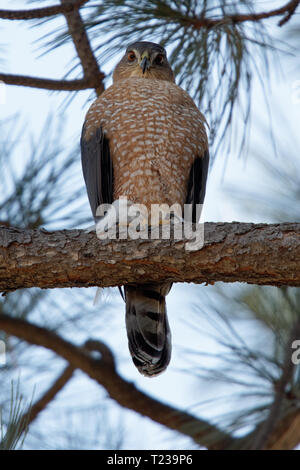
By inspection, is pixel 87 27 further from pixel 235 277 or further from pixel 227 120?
pixel 235 277

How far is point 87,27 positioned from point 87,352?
71.2 inches

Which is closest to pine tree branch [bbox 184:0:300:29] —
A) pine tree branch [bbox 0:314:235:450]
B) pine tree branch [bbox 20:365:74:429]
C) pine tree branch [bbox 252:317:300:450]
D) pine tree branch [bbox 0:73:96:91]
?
pine tree branch [bbox 0:73:96:91]

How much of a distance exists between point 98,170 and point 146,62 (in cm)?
78

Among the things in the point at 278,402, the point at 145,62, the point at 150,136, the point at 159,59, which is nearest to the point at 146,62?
the point at 145,62

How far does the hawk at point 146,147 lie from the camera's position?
3908mm

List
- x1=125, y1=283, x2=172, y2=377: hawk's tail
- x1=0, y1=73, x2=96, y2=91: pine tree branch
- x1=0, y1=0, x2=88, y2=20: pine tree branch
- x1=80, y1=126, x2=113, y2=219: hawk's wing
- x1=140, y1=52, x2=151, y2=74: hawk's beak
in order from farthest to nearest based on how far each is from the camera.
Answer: x1=140, y1=52, x2=151, y2=74: hawk's beak
x1=80, y1=126, x2=113, y2=219: hawk's wing
x1=0, y1=73, x2=96, y2=91: pine tree branch
x1=0, y1=0, x2=88, y2=20: pine tree branch
x1=125, y1=283, x2=172, y2=377: hawk's tail

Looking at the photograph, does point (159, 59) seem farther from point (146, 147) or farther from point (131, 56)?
point (146, 147)

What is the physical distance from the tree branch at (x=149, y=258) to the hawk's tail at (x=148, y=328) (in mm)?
578

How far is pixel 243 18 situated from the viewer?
3.99m

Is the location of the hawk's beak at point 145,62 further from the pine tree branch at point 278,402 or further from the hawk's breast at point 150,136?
the pine tree branch at point 278,402

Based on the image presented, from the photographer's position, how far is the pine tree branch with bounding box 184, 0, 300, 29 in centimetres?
377

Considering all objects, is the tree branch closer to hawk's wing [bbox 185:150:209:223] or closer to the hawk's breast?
the hawk's breast

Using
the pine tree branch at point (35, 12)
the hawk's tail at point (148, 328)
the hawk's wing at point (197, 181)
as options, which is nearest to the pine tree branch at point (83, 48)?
the pine tree branch at point (35, 12)

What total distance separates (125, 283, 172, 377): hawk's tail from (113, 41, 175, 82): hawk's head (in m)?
1.44
